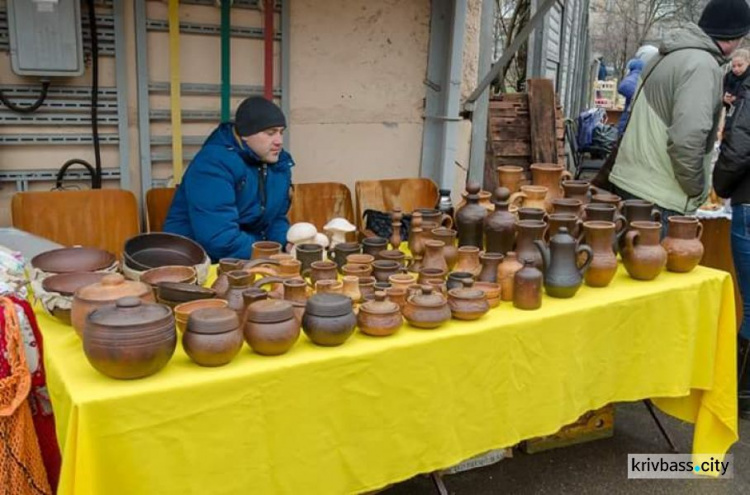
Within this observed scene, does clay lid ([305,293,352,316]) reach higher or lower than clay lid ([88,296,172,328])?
lower

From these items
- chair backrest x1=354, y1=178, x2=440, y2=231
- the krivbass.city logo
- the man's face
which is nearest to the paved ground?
the krivbass.city logo

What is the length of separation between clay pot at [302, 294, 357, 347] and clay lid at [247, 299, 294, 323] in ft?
0.20

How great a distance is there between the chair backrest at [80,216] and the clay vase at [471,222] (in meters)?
1.63

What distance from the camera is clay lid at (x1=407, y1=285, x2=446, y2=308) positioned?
1.95 meters

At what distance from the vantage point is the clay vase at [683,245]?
257 cm

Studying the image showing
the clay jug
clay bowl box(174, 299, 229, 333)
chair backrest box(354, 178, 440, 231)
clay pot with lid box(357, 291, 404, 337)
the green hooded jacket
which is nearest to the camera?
clay bowl box(174, 299, 229, 333)

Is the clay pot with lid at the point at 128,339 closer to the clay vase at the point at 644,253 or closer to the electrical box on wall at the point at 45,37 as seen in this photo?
the clay vase at the point at 644,253

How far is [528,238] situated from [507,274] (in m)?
0.21

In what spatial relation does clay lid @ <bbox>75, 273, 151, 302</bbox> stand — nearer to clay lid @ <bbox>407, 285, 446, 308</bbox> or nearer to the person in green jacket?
clay lid @ <bbox>407, 285, 446, 308</bbox>

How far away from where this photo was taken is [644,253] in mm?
2467

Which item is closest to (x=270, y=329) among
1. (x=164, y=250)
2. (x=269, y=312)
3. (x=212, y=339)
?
(x=269, y=312)

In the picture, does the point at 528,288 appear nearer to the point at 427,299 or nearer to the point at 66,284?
the point at 427,299

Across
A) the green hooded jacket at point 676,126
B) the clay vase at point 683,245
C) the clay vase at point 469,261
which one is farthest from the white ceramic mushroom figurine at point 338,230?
the green hooded jacket at point 676,126

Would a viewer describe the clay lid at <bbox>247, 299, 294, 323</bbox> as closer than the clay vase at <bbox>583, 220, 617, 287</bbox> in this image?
Yes
